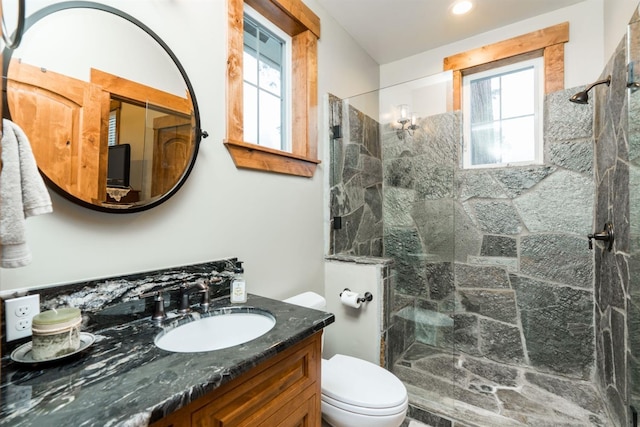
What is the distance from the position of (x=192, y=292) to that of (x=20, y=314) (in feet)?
1.73

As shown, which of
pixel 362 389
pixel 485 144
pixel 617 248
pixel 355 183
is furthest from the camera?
pixel 485 144

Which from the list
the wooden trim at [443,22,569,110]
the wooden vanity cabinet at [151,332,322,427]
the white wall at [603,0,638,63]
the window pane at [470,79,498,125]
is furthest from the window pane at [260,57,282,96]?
the white wall at [603,0,638,63]

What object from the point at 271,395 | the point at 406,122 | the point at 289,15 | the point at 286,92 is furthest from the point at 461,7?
the point at 271,395

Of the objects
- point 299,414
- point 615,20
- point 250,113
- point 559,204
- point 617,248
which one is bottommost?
point 299,414

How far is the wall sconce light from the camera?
2.40m

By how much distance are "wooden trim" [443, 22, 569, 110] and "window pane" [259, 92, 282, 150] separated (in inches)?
59.8

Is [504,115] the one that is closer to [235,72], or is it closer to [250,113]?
[250,113]

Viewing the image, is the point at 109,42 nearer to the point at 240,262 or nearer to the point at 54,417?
the point at 240,262

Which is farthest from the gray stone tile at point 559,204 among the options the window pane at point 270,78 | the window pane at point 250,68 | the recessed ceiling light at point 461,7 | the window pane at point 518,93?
the window pane at point 250,68

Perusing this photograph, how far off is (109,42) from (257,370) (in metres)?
1.25

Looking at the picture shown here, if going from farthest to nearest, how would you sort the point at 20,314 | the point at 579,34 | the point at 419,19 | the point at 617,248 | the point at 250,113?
1. the point at 419,19
2. the point at 579,34
3. the point at 250,113
4. the point at 617,248
5. the point at 20,314

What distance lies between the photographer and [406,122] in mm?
2434

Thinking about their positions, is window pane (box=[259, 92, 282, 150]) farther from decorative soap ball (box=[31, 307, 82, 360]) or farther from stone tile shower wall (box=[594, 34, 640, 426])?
stone tile shower wall (box=[594, 34, 640, 426])

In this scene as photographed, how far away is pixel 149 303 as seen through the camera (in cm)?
114
